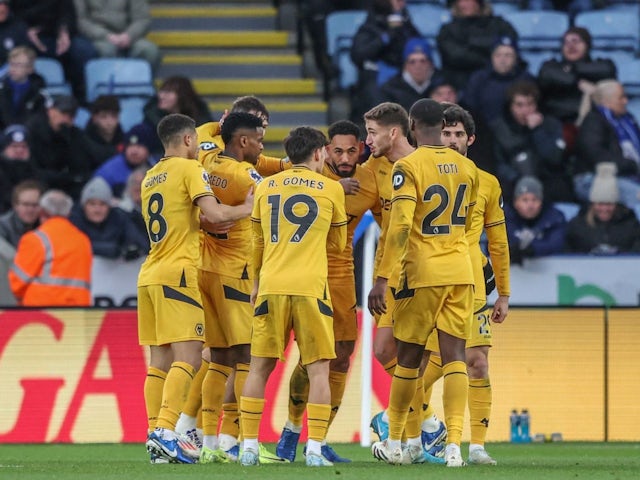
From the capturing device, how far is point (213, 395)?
11203mm

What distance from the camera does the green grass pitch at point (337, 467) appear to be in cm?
964

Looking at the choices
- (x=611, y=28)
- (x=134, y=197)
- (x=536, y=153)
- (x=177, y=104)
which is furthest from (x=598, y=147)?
(x=134, y=197)

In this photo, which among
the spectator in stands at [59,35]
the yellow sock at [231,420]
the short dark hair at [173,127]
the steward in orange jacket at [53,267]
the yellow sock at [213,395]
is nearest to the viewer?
the short dark hair at [173,127]

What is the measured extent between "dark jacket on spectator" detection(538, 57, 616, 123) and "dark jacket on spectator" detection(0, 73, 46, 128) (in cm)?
547

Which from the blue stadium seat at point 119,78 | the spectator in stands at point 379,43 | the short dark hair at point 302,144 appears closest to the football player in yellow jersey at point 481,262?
the short dark hair at point 302,144

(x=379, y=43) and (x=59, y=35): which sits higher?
(x=59, y=35)

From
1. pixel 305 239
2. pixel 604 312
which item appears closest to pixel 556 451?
pixel 604 312

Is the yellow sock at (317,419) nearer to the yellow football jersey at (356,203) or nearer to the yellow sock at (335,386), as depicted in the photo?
the yellow sock at (335,386)

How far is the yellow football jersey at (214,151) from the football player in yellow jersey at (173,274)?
0.47m

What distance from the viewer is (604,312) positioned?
14.4 metres

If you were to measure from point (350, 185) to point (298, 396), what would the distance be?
4.89ft

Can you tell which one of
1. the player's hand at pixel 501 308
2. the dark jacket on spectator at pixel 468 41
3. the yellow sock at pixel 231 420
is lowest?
the yellow sock at pixel 231 420

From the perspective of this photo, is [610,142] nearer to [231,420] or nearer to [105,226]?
[105,226]

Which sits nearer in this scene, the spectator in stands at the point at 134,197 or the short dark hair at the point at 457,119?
the short dark hair at the point at 457,119
